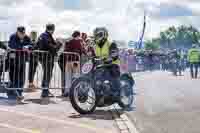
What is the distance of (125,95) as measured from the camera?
10.7 meters

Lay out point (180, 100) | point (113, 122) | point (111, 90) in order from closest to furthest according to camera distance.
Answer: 1. point (113, 122)
2. point (111, 90)
3. point (180, 100)

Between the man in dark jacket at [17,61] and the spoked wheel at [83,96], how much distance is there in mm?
2549

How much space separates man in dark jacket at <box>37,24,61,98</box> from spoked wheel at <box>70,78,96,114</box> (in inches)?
101

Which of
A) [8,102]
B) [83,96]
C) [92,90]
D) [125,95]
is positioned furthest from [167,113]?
[8,102]

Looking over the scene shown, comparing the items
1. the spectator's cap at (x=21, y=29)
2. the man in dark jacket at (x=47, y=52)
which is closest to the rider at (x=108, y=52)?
the man in dark jacket at (x=47, y=52)

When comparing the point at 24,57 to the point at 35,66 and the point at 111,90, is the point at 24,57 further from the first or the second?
the point at 111,90

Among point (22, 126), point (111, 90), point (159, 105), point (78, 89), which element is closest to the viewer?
point (22, 126)

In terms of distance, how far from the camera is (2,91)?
469 inches

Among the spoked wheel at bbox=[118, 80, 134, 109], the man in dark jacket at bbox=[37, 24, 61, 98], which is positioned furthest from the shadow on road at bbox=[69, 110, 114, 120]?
the man in dark jacket at bbox=[37, 24, 61, 98]

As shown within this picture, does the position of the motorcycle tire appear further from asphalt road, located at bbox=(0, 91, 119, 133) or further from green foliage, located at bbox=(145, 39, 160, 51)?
green foliage, located at bbox=(145, 39, 160, 51)

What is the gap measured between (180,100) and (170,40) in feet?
354

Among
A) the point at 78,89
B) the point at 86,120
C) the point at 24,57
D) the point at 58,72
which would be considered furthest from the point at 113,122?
the point at 58,72

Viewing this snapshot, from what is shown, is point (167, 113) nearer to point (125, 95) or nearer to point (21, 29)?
point (125, 95)

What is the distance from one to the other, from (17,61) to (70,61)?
1476mm
